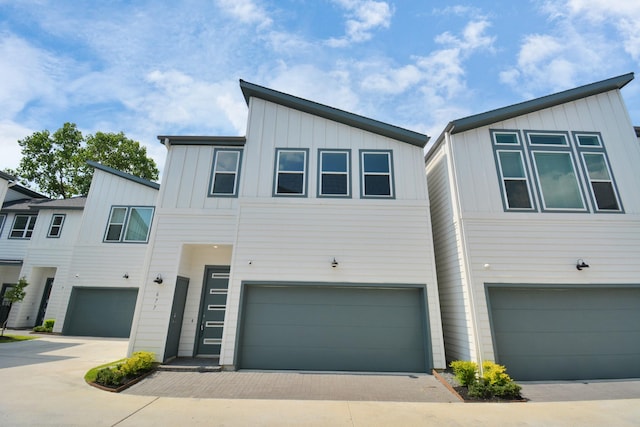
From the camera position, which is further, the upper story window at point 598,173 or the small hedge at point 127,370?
the upper story window at point 598,173

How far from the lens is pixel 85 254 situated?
41.6 ft

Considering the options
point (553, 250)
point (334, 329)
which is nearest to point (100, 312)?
point (334, 329)

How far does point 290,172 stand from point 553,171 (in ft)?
26.2

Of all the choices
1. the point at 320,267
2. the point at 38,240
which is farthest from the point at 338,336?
the point at 38,240

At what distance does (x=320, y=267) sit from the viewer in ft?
25.5

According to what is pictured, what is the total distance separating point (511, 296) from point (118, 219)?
16.0m

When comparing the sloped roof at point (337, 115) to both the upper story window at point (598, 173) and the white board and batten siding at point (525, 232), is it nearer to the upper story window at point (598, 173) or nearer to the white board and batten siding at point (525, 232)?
the white board and batten siding at point (525, 232)

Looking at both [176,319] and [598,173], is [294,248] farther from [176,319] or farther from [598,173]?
[598,173]

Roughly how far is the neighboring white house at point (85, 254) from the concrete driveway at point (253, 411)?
22.0ft

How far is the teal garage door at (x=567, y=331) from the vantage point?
6.86 meters

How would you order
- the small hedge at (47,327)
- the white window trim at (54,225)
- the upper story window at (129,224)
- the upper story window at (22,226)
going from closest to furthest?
the small hedge at (47,327) → the upper story window at (129,224) → the white window trim at (54,225) → the upper story window at (22,226)

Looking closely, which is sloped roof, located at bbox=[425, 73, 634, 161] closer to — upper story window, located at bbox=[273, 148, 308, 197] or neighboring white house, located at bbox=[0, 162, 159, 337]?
upper story window, located at bbox=[273, 148, 308, 197]

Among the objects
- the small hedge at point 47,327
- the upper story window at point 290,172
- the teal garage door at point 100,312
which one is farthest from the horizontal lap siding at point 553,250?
the small hedge at point 47,327

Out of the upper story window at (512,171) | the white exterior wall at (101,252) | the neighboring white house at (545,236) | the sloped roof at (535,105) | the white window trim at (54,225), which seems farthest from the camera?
Result: the white window trim at (54,225)
